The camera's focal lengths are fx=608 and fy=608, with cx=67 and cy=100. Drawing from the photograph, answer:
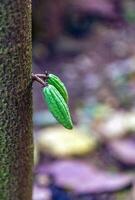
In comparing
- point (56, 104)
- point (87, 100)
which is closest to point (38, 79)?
point (56, 104)

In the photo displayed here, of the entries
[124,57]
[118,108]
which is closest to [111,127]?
[118,108]

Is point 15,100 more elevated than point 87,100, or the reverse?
point 87,100

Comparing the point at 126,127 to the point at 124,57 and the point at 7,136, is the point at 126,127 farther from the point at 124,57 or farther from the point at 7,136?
the point at 7,136

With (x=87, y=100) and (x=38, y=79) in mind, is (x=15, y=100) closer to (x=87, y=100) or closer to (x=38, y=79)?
(x=38, y=79)

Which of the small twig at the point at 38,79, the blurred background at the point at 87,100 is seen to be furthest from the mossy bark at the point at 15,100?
the blurred background at the point at 87,100

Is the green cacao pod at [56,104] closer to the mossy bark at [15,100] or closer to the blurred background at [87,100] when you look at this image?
the mossy bark at [15,100]

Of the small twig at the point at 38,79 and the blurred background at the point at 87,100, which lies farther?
the blurred background at the point at 87,100

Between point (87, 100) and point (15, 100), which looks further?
point (87, 100)
